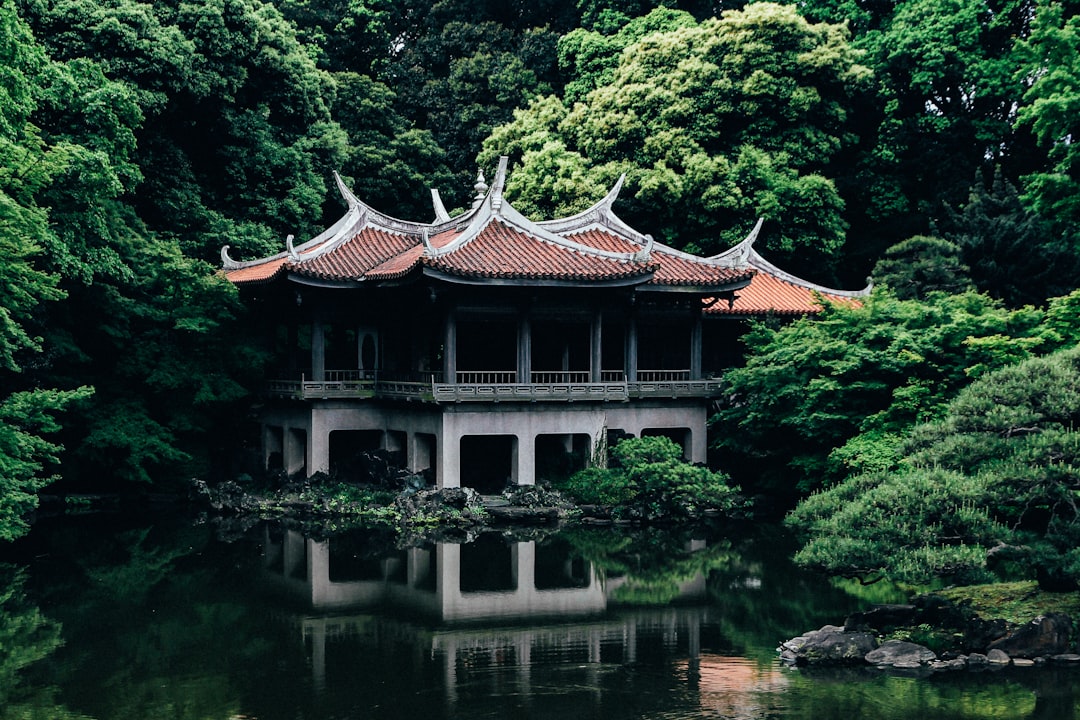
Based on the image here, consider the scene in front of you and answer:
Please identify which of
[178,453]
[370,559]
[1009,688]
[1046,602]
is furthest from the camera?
[178,453]

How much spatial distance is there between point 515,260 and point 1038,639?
16.2 m

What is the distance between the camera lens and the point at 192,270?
3042cm

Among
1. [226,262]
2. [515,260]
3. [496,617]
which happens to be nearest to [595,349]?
[515,260]

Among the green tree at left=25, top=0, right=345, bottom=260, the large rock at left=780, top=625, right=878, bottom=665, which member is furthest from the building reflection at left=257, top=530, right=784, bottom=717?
the green tree at left=25, top=0, right=345, bottom=260

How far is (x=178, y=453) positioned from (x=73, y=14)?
11149 millimetres

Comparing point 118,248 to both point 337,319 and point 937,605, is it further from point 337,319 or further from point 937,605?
point 937,605

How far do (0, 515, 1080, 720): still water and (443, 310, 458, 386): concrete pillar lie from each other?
14.6 feet

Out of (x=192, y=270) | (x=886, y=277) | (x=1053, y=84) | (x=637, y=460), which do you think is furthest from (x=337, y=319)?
(x=1053, y=84)

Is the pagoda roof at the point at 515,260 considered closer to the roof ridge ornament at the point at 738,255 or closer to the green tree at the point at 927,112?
the roof ridge ornament at the point at 738,255

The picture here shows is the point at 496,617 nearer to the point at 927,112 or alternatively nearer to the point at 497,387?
the point at 497,387

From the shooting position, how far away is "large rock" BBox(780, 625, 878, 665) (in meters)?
15.1

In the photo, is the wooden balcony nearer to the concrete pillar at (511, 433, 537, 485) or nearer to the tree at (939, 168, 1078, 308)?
the concrete pillar at (511, 433, 537, 485)

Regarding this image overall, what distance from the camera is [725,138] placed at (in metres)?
39.4

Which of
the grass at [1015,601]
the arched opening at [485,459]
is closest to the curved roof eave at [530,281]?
the arched opening at [485,459]
